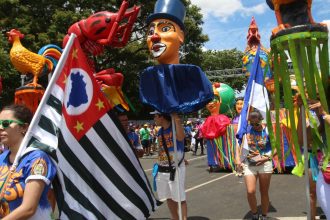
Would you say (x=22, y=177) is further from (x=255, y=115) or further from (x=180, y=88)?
(x=255, y=115)

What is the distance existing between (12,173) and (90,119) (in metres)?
0.70

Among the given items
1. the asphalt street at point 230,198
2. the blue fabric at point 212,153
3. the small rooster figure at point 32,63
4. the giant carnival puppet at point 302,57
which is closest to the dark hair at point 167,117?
the giant carnival puppet at point 302,57

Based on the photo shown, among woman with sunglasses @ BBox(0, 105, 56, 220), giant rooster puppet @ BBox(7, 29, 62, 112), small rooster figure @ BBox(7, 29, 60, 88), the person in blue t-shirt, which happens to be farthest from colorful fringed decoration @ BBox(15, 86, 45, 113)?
woman with sunglasses @ BBox(0, 105, 56, 220)

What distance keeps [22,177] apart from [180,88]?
2.56 meters

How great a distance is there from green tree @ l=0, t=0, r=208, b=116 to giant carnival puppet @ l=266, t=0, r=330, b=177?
62.0 feet

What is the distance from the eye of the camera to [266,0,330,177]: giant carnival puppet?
3252mm

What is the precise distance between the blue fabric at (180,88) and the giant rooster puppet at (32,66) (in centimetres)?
301

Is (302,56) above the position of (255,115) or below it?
above

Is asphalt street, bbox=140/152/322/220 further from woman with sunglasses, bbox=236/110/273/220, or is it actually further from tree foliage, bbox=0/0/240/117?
tree foliage, bbox=0/0/240/117

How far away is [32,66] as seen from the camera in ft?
23.9

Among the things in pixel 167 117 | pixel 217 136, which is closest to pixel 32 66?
pixel 167 117

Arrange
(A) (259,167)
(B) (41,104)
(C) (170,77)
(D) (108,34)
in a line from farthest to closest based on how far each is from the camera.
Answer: (D) (108,34), (A) (259,167), (C) (170,77), (B) (41,104)

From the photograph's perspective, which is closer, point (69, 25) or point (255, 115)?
point (255, 115)

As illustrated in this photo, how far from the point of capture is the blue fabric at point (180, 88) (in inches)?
184
